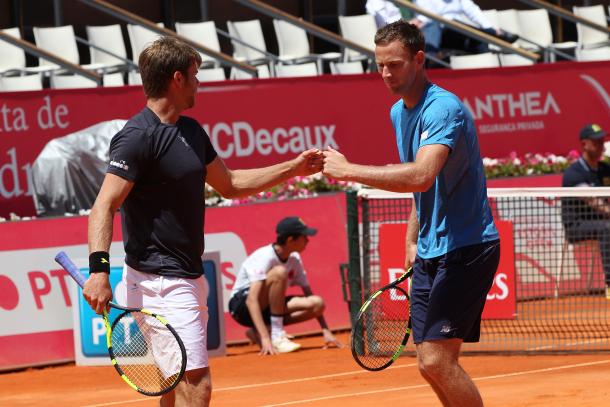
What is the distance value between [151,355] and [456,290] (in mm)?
1442

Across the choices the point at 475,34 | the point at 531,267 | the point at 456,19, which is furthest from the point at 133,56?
the point at 531,267

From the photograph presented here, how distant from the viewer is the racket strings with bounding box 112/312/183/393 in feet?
18.8

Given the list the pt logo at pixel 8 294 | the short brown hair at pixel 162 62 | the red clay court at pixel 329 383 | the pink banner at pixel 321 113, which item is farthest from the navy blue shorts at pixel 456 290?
the pink banner at pixel 321 113

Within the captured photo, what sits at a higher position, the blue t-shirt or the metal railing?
the metal railing

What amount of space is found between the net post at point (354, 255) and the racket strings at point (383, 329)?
1560 mm

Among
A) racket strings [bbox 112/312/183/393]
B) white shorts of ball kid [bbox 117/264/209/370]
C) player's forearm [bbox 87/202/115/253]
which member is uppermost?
player's forearm [bbox 87/202/115/253]

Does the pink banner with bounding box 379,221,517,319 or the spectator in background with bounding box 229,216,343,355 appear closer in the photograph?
the pink banner with bounding box 379,221,517,319

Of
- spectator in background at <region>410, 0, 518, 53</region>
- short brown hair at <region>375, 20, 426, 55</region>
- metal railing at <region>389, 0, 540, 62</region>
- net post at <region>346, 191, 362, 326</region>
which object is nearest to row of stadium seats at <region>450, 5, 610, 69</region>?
spectator in background at <region>410, 0, 518, 53</region>

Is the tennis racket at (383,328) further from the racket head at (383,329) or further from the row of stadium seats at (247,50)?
the row of stadium seats at (247,50)

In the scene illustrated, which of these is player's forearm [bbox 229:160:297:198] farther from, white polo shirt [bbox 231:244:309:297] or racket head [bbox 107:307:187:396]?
white polo shirt [bbox 231:244:309:297]

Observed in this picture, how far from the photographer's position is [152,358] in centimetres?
595

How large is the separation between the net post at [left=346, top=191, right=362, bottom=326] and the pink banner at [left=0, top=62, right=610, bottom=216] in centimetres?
312

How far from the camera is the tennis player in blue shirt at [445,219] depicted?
19.6ft

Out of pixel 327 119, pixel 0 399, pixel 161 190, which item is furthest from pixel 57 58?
pixel 161 190
